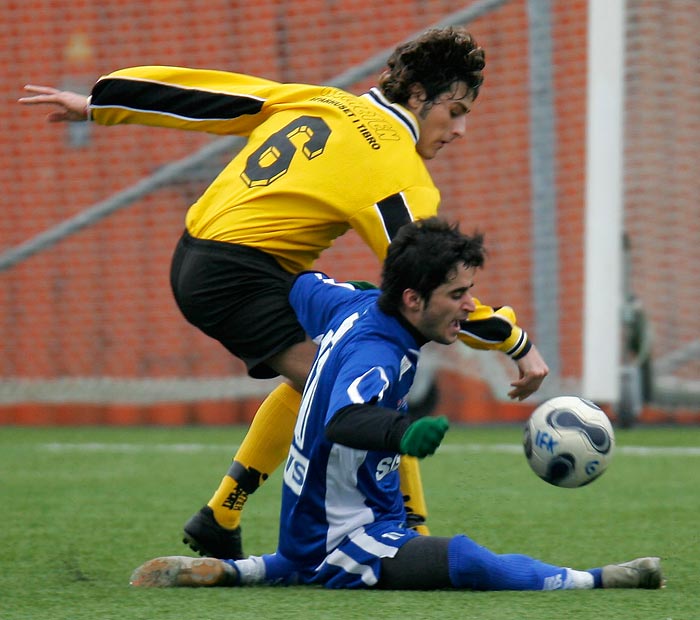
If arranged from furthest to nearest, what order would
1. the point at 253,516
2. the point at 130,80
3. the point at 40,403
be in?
1. the point at 40,403
2. the point at 253,516
3. the point at 130,80

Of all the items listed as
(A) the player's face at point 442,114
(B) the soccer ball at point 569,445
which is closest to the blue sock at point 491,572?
(B) the soccer ball at point 569,445

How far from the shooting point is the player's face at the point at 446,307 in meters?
3.28

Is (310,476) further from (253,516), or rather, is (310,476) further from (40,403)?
(40,403)

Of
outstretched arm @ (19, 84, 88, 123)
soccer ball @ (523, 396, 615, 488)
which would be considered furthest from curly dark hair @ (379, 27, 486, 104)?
soccer ball @ (523, 396, 615, 488)

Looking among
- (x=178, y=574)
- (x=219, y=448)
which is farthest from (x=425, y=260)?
(x=219, y=448)

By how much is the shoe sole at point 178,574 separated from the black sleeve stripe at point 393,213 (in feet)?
3.21

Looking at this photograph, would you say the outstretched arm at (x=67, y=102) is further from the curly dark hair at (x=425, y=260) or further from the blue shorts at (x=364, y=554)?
the blue shorts at (x=364, y=554)

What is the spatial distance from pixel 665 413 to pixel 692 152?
1.49m

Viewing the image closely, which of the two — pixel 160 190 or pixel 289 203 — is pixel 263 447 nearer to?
pixel 289 203

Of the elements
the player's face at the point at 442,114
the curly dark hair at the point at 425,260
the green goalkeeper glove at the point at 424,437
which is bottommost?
the green goalkeeper glove at the point at 424,437

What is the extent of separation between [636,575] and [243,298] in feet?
4.22

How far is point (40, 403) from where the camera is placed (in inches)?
334

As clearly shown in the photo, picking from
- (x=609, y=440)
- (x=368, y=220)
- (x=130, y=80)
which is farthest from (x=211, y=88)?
(x=609, y=440)

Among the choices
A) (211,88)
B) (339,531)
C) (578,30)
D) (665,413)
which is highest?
(578,30)
